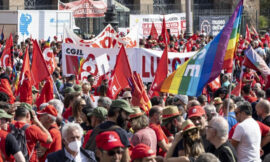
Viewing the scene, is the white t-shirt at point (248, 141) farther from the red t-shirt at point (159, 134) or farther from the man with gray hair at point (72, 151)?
the man with gray hair at point (72, 151)

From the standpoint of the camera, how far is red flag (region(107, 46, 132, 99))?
11.1 m

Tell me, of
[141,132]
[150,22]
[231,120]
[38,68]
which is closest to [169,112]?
[141,132]

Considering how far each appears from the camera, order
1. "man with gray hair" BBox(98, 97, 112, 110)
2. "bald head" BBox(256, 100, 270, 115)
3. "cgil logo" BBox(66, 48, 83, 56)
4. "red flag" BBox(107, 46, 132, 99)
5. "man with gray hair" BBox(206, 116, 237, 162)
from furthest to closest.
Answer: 1. "cgil logo" BBox(66, 48, 83, 56)
2. "red flag" BBox(107, 46, 132, 99)
3. "man with gray hair" BBox(98, 97, 112, 110)
4. "bald head" BBox(256, 100, 270, 115)
5. "man with gray hair" BBox(206, 116, 237, 162)

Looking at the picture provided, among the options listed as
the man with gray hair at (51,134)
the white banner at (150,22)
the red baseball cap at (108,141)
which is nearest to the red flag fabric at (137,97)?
the man with gray hair at (51,134)

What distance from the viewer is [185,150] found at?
5.98 meters

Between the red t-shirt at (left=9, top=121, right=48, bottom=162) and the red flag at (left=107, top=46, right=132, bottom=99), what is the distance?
4157 mm

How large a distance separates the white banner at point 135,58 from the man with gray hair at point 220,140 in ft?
22.1

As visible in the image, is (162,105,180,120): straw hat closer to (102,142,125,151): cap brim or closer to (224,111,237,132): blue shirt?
(224,111,237,132): blue shirt

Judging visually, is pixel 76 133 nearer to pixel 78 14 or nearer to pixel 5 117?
pixel 5 117

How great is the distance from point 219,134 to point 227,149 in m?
0.15

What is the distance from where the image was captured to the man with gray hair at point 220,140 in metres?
6.06

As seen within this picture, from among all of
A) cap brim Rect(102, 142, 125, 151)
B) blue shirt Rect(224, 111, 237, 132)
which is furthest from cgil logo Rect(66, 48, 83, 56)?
cap brim Rect(102, 142, 125, 151)

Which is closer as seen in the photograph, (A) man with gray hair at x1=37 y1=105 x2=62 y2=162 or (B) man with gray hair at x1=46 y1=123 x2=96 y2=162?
(B) man with gray hair at x1=46 y1=123 x2=96 y2=162

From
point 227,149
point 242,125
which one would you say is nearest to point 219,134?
point 227,149
